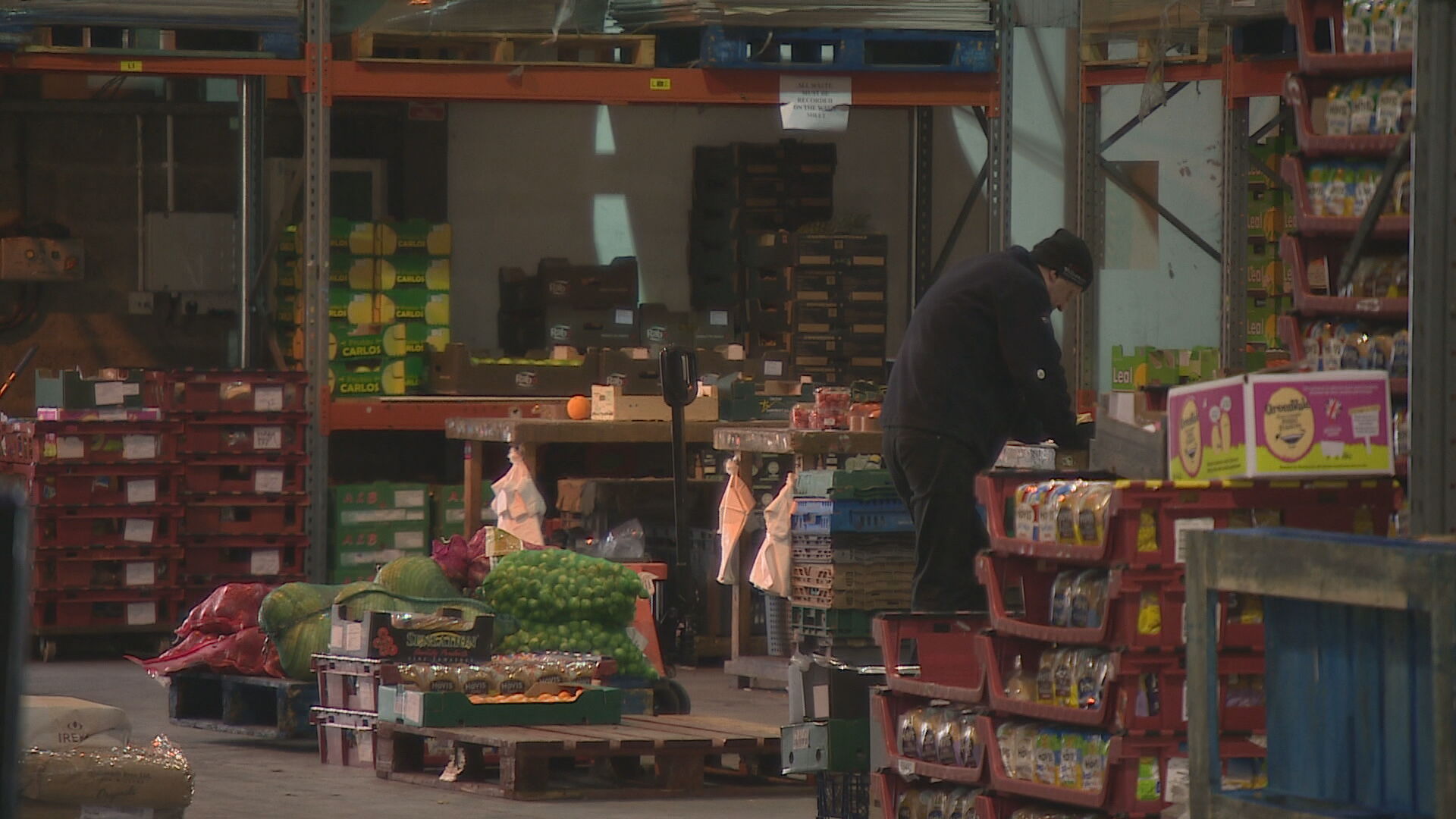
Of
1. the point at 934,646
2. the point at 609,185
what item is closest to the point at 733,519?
the point at 934,646

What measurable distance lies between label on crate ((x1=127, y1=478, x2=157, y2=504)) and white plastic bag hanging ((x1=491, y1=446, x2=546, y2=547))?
201 centimetres

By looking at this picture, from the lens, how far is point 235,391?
13312 mm

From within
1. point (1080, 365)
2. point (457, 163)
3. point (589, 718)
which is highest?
point (457, 163)

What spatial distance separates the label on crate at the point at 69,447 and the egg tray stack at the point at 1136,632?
7.89 m

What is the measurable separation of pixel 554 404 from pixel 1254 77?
14.7ft

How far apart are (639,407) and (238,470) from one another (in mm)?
2414

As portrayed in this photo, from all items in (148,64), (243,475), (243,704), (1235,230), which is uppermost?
(148,64)

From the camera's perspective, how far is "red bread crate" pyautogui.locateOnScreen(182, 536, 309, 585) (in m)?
13.3

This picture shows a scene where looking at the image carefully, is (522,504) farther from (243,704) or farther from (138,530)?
(243,704)

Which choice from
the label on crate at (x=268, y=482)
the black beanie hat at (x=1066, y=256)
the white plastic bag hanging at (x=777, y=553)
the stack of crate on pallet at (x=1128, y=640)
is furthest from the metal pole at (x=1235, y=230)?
the stack of crate on pallet at (x=1128, y=640)

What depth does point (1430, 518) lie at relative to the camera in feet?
17.4

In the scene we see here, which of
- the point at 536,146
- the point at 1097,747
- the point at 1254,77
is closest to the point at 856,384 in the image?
the point at 1254,77

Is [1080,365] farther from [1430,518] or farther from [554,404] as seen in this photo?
[1430,518]

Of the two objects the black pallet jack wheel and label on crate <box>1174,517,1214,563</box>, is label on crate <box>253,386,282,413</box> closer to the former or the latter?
the black pallet jack wheel
